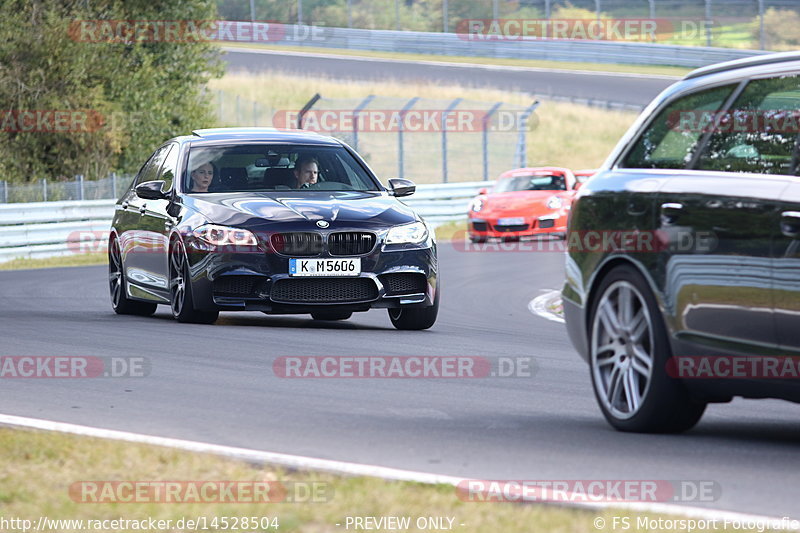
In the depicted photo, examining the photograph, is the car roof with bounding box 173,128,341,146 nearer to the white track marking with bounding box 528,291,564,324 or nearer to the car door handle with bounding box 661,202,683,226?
the white track marking with bounding box 528,291,564,324

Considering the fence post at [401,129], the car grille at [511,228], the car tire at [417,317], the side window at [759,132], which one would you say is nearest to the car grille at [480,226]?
the car grille at [511,228]

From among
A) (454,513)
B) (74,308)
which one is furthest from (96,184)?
(454,513)

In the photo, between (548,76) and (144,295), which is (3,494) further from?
(548,76)

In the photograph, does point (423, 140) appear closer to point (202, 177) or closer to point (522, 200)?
point (522, 200)

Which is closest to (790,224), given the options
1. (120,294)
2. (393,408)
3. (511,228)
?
(393,408)

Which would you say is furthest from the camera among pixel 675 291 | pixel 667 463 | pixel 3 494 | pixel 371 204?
pixel 371 204

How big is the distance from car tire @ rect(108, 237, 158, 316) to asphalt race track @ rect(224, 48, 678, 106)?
3559cm

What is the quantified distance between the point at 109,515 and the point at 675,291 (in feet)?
8.88

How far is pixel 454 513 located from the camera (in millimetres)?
5105

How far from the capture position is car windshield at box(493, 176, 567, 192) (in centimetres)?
2831

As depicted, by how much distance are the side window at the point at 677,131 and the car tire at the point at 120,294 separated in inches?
304

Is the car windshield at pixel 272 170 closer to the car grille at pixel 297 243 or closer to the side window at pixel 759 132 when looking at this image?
the car grille at pixel 297 243

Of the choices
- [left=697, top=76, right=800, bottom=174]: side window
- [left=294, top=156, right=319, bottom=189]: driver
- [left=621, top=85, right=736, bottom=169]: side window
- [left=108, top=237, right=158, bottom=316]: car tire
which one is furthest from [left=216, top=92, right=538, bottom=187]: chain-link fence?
[left=697, top=76, right=800, bottom=174]: side window

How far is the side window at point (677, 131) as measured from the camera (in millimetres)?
7047
